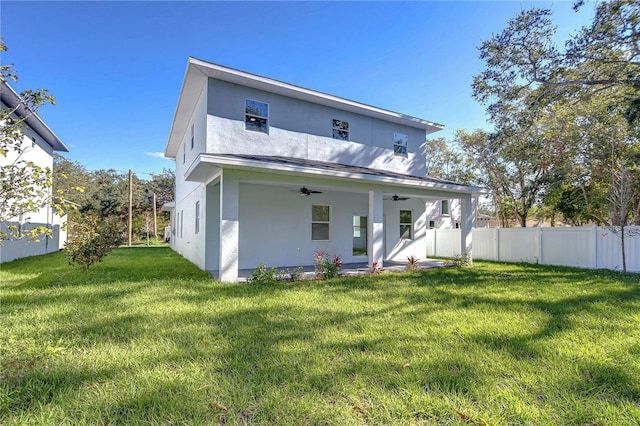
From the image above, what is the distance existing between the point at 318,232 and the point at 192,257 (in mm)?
5031

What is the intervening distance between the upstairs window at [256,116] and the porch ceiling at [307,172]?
124cm

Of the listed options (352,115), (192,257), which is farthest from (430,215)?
(192,257)

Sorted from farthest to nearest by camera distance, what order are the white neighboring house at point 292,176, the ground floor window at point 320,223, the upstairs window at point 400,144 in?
the upstairs window at point 400,144 < the ground floor window at point 320,223 < the white neighboring house at point 292,176

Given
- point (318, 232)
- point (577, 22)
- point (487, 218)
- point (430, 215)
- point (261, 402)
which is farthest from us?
point (487, 218)

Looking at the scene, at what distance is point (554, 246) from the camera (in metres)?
11.3

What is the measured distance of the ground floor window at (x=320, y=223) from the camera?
11.2 meters

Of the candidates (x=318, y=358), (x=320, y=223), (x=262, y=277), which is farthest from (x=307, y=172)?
(x=318, y=358)

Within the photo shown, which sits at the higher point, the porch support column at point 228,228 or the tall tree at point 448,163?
the tall tree at point 448,163

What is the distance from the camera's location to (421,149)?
44.2 ft

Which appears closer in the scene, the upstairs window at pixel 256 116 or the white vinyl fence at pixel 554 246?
the upstairs window at pixel 256 116

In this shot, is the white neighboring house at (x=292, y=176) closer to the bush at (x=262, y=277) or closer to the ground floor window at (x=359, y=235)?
the ground floor window at (x=359, y=235)

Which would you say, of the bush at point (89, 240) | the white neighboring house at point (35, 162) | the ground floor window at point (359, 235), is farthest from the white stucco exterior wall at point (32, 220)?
the ground floor window at point (359, 235)

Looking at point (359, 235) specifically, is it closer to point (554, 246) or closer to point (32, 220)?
point (554, 246)

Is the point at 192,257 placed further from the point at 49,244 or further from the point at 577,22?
the point at 577,22
